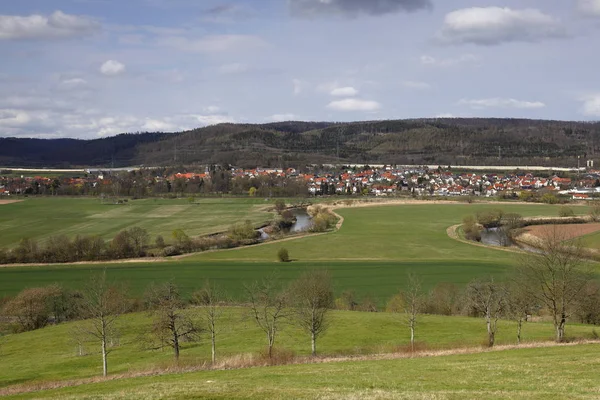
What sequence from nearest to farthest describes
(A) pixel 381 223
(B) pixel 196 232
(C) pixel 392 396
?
1. (C) pixel 392 396
2. (B) pixel 196 232
3. (A) pixel 381 223

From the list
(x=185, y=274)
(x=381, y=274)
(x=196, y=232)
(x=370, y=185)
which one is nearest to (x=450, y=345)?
(x=381, y=274)

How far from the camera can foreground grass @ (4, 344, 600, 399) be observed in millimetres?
14781

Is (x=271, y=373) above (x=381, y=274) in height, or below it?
above

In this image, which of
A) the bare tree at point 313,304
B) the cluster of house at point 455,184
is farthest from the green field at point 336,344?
the cluster of house at point 455,184

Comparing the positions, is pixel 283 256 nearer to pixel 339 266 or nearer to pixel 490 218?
pixel 339 266

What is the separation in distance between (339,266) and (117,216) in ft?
198

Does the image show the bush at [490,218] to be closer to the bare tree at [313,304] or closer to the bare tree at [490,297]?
the bare tree at [313,304]

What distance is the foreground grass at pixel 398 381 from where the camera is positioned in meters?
14.8

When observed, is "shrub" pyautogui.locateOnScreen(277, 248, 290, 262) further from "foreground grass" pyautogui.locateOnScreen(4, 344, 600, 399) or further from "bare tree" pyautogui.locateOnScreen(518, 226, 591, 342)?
"foreground grass" pyautogui.locateOnScreen(4, 344, 600, 399)

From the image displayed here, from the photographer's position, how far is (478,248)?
221ft

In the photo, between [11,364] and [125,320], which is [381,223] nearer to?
[125,320]

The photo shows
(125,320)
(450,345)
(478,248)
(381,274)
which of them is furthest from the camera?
(478,248)

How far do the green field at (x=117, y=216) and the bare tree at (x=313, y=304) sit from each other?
45.2 metres

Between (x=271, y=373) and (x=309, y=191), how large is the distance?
430 ft
